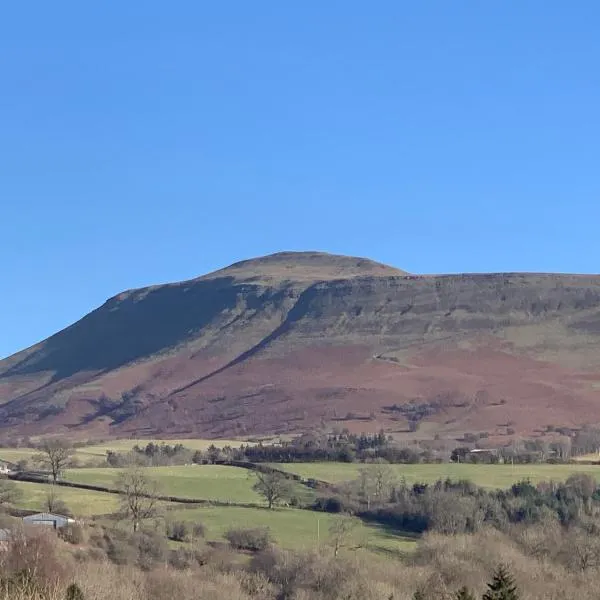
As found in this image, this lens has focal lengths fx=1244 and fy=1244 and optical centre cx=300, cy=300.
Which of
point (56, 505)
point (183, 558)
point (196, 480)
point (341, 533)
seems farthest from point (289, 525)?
point (196, 480)

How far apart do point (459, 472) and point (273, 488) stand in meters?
18.2

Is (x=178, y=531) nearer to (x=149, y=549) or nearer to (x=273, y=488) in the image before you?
(x=149, y=549)

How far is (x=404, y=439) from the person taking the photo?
14912cm

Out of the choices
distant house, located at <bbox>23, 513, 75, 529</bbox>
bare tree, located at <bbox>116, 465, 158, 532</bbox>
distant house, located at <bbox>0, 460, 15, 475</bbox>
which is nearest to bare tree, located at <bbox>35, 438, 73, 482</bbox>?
distant house, located at <bbox>0, 460, 15, 475</bbox>

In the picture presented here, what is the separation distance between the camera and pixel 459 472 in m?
98.7

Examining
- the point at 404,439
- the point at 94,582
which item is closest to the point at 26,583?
the point at 94,582

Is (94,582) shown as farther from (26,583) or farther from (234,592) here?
(26,583)

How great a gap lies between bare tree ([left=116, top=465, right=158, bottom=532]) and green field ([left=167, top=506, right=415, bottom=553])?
5.97ft

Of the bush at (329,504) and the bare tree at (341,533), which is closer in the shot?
the bare tree at (341,533)

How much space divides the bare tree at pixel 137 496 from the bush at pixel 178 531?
2252 mm

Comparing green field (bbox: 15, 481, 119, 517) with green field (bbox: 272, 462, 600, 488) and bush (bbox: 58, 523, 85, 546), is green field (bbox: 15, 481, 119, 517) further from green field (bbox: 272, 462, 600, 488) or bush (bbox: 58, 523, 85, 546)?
green field (bbox: 272, 462, 600, 488)

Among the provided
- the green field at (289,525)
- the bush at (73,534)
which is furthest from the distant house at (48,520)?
the green field at (289,525)

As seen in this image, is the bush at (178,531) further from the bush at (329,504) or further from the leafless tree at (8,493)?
the leafless tree at (8,493)

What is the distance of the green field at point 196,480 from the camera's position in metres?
89.1
